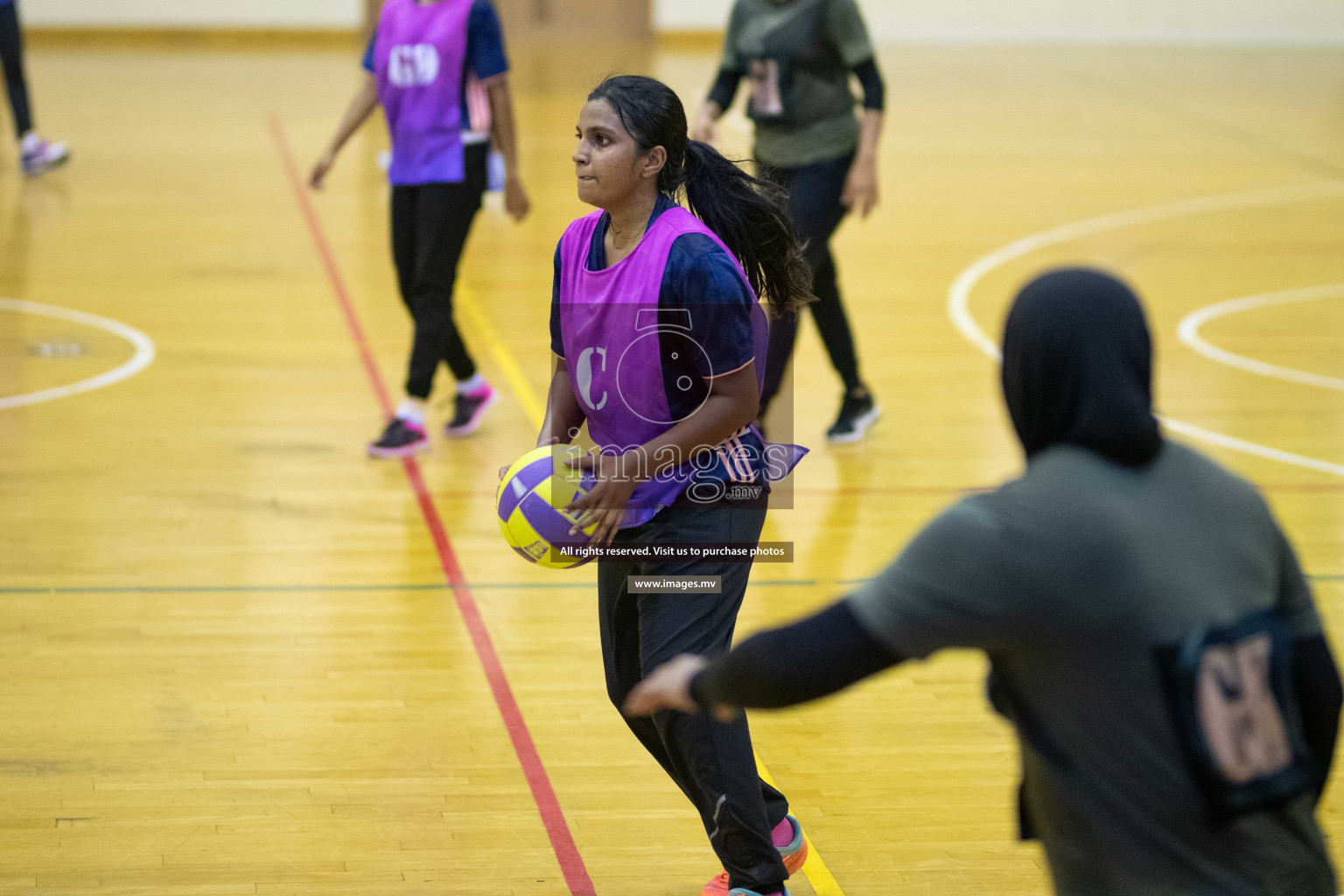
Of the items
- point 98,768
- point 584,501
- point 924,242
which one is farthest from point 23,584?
point 924,242

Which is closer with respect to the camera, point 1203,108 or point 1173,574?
point 1173,574

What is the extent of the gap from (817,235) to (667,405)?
291cm

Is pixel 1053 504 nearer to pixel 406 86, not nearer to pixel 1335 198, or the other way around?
pixel 406 86

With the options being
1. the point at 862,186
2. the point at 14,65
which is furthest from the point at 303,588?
the point at 14,65

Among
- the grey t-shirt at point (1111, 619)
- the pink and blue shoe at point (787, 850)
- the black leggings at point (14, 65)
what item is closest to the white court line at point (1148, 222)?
the pink and blue shoe at point (787, 850)

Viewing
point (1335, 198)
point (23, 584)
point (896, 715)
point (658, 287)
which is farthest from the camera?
point (1335, 198)

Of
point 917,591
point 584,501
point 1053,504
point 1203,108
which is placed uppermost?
point 1053,504

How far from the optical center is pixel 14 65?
1009 cm

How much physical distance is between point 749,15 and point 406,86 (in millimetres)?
1300

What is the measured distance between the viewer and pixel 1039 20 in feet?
61.4

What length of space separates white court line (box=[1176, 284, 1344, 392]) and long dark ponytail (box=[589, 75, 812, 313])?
476 centimetres

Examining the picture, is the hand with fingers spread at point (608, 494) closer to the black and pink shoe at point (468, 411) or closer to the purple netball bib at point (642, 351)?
the purple netball bib at point (642, 351)

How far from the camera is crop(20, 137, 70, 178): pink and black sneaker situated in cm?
1016

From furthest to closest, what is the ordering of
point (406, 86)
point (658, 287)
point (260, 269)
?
point (260, 269) < point (406, 86) < point (658, 287)
